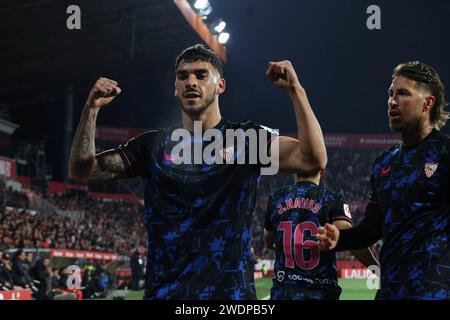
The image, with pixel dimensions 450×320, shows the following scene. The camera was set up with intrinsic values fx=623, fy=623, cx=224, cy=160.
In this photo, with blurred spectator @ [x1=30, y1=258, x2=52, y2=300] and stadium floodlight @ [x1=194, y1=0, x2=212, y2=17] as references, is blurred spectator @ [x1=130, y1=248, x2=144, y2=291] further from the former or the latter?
stadium floodlight @ [x1=194, y1=0, x2=212, y2=17]

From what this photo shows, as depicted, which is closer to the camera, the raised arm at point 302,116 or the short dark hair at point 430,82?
the raised arm at point 302,116

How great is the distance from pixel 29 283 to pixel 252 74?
3425 cm

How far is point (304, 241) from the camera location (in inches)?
195

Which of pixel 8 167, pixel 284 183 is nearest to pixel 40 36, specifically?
pixel 8 167

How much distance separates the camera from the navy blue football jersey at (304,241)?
16.0 feet

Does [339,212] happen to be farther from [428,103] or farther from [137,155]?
[137,155]

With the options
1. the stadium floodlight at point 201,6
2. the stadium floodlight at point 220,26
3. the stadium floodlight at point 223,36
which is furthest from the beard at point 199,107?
the stadium floodlight at point 223,36

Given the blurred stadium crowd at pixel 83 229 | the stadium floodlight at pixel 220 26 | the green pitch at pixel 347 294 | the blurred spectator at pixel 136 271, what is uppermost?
the stadium floodlight at pixel 220 26

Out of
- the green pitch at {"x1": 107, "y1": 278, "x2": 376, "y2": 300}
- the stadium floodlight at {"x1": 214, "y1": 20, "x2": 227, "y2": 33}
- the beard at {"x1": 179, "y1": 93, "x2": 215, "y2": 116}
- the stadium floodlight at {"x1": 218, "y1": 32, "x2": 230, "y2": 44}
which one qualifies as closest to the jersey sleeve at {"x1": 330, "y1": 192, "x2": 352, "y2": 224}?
the beard at {"x1": 179, "y1": 93, "x2": 215, "y2": 116}

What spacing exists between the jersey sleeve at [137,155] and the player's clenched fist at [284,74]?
0.90 meters

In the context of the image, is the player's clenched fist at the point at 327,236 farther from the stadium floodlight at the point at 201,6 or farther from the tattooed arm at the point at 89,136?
the stadium floodlight at the point at 201,6

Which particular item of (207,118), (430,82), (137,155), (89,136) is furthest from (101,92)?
(430,82)

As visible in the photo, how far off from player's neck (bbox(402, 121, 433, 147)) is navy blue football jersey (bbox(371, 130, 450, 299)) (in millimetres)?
34

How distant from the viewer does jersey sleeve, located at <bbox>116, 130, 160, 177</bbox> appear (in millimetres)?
3654
